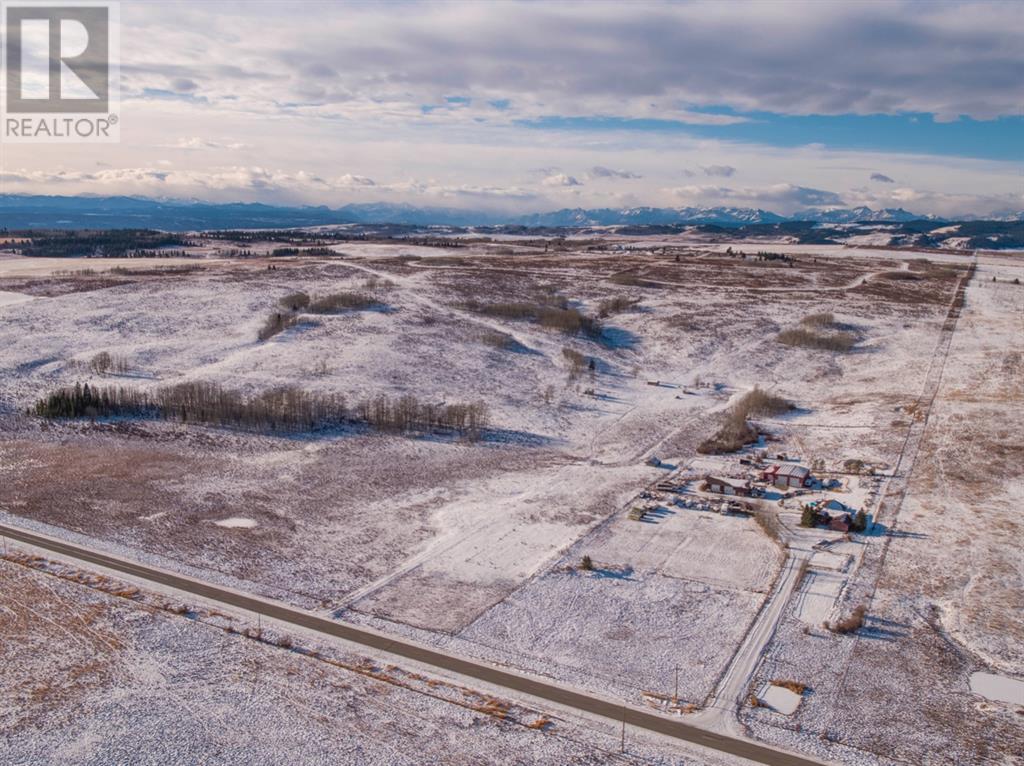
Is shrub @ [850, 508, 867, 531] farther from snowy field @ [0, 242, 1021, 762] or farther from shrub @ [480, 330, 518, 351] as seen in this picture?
shrub @ [480, 330, 518, 351]

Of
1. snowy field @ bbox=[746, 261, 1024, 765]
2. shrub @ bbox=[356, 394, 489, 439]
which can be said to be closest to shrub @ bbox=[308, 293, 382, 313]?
shrub @ bbox=[356, 394, 489, 439]

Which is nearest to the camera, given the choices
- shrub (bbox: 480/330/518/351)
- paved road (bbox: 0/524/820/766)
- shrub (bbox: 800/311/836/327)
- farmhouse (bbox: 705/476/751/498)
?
paved road (bbox: 0/524/820/766)

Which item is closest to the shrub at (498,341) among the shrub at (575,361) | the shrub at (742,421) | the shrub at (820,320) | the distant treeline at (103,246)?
the shrub at (575,361)

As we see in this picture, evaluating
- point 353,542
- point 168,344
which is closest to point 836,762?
point 353,542

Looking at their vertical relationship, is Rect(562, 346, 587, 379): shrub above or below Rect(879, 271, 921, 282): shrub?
below

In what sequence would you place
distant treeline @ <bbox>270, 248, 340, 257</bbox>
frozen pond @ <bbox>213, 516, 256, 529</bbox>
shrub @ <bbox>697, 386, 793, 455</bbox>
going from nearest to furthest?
frozen pond @ <bbox>213, 516, 256, 529</bbox>, shrub @ <bbox>697, 386, 793, 455</bbox>, distant treeline @ <bbox>270, 248, 340, 257</bbox>

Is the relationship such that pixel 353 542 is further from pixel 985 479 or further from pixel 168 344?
pixel 168 344
